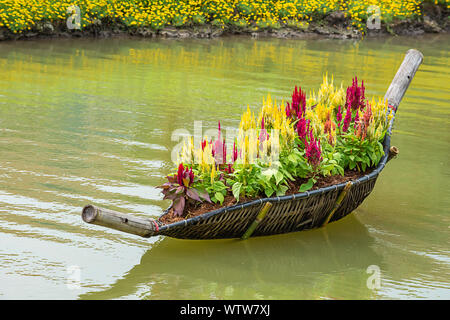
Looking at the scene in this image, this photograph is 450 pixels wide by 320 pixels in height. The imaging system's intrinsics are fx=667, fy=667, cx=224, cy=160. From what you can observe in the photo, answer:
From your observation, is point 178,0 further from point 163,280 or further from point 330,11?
point 163,280

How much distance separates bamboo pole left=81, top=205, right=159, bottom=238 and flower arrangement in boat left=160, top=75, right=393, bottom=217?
1.17 ft

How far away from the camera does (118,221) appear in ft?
15.1

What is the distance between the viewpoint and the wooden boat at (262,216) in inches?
185

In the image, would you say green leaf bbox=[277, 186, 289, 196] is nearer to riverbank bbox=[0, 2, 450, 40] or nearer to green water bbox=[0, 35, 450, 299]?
green water bbox=[0, 35, 450, 299]

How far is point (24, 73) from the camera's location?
1253cm

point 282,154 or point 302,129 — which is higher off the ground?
point 302,129

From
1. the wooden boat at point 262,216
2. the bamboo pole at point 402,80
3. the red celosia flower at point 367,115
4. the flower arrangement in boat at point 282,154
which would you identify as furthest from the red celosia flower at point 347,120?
the bamboo pole at point 402,80

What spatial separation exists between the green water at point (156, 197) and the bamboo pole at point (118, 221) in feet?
1.34

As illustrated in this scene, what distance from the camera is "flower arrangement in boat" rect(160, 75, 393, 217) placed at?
5250 millimetres

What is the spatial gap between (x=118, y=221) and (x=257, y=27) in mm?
17919

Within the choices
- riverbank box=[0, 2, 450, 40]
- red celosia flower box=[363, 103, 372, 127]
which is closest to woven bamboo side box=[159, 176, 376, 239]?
red celosia flower box=[363, 103, 372, 127]

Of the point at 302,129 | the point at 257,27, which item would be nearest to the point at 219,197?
the point at 302,129

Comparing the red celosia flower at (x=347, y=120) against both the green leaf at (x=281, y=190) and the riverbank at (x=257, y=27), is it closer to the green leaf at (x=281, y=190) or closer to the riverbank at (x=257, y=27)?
the green leaf at (x=281, y=190)

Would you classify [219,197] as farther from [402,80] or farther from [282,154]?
[402,80]
